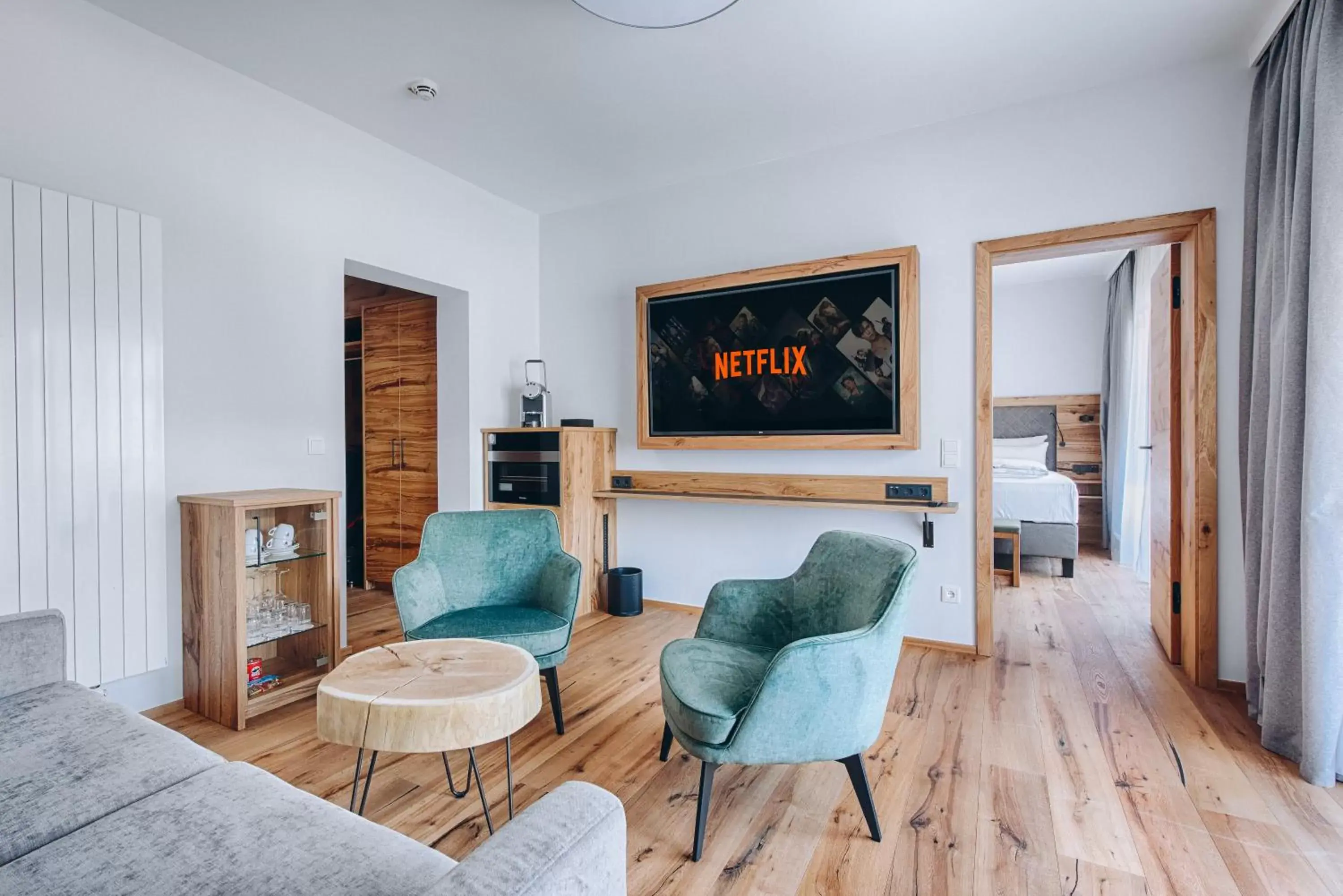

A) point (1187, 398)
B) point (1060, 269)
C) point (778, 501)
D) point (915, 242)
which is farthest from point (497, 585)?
point (1060, 269)

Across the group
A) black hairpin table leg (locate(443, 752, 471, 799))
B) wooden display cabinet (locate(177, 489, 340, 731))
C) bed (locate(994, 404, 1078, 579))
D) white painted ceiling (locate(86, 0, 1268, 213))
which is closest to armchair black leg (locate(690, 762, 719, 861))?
black hairpin table leg (locate(443, 752, 471, 799))

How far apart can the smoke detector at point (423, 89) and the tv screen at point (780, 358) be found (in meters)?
1.59

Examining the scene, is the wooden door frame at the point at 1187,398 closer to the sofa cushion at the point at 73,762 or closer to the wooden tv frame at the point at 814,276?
the wooden tv frame at the point at 814,276

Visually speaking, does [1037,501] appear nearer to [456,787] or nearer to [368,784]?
[456,787]

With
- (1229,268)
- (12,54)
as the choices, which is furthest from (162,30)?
(1229,268)

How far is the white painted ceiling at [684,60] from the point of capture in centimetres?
236

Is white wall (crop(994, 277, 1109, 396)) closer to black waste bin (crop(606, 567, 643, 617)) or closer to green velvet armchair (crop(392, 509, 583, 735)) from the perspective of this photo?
black waste bin (crop(606, 567, 643, 617))

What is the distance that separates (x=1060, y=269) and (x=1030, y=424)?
1.57 meters

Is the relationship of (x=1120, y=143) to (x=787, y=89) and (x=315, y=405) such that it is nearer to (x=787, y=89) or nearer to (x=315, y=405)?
(x=787, y=89)

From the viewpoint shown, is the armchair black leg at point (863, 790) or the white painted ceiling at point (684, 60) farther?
the white painted ceiling at point (684, 60)

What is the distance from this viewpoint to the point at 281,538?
270 cm

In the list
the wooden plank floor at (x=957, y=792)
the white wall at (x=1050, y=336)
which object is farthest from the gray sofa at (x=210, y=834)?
the white wall at (x=1050, y=336)

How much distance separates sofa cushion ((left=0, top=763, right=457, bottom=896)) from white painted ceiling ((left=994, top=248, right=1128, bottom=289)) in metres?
6.14

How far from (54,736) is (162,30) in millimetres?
2644
